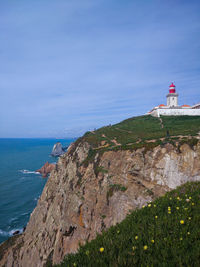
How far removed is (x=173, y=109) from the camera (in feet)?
148

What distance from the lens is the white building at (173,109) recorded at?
4311cm

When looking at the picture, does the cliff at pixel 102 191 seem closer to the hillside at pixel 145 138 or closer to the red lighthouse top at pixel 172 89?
the hillside at pixel 145 138

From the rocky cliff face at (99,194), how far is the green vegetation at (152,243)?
13.9m

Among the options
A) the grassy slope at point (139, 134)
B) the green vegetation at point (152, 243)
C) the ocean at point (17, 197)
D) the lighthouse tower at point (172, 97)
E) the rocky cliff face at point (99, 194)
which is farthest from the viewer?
the lighthouse tower at point (172, 97)

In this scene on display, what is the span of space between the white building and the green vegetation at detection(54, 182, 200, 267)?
44945 millimetres

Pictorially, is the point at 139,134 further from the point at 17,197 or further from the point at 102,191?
the point at 17,197

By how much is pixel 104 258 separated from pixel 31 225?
29060 mm

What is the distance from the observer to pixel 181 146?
18.5 metres

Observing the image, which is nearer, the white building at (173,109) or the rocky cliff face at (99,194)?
the rocky cliff face at (99,194)

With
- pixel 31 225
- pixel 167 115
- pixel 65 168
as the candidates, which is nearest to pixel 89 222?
pixel 65 168

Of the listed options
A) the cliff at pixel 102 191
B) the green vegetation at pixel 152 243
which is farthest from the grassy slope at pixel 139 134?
the green vegetation at pixel 152 243

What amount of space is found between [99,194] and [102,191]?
581mm

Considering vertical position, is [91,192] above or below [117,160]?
below

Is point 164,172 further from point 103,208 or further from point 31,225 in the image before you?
point 31,225
